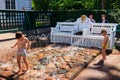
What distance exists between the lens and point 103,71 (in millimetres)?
7023

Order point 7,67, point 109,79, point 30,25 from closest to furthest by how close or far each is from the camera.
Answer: point 109,79 < point 7,67 < point 30,25

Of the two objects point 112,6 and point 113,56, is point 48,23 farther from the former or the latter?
point 112,6

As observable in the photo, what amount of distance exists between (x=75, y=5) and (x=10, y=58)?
24.5 meters

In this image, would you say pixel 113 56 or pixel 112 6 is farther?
pixel 112 6

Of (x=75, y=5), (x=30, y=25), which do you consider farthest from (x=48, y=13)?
(x=75, y=5)

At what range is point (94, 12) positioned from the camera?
16.0 meters

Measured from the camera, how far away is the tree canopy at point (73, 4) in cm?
2750

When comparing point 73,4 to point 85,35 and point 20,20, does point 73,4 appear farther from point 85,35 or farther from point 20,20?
point 85,35

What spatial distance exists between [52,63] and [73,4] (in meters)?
24.2

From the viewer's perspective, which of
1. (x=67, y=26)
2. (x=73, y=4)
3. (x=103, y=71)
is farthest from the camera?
(x=73, y=4)

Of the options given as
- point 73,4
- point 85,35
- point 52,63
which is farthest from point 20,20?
point 73,4

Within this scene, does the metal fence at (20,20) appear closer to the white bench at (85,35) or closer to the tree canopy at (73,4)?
the white bench at (85,35)

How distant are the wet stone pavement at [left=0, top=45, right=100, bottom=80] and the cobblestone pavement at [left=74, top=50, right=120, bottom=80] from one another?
0.16 m

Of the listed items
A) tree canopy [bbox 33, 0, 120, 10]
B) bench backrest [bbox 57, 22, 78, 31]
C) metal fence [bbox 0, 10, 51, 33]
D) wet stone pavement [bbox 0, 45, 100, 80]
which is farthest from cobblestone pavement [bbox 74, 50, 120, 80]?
tree canopy [bbox 33, 0, 120, 10]
